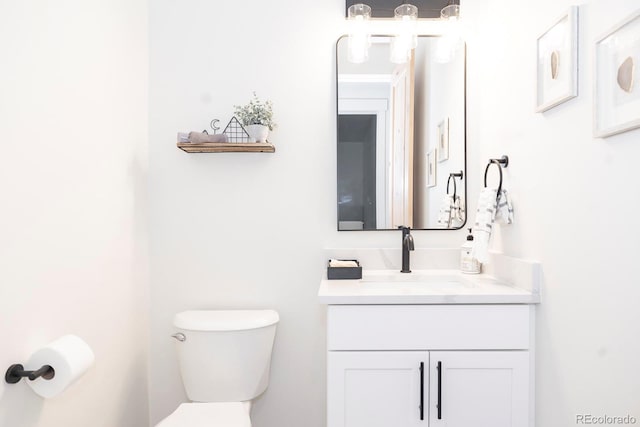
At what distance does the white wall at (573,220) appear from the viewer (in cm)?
104

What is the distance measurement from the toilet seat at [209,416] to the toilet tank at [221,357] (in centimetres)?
15

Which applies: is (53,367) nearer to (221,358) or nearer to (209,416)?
(209,416)

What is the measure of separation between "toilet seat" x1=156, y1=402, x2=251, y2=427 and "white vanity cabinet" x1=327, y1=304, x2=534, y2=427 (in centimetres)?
33

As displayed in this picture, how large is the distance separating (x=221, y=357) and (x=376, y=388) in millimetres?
651

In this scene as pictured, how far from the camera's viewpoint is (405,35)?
1890mm

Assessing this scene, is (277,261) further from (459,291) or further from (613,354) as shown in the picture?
(613,354)

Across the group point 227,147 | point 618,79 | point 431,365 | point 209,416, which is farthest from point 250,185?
point 618,79

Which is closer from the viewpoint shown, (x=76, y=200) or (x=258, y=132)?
(x=76, y=200)

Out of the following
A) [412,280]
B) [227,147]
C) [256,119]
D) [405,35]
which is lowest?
[412,280]

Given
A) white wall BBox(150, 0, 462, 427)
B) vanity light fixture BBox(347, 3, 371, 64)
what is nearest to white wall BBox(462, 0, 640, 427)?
vanity light fixture BBox(347, 3, 371, 64)

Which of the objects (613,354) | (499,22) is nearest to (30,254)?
(613,354)

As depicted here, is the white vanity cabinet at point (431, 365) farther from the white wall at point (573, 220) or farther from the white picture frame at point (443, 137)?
the white picture frame at point (443, 137)

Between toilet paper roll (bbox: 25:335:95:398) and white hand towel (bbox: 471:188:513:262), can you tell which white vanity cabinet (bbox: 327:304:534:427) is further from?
toilet paper roll (bbox: 25:335:95:398)

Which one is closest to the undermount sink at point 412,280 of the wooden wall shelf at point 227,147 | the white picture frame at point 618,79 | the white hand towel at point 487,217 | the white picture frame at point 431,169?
the white hand towel at point 487,217
